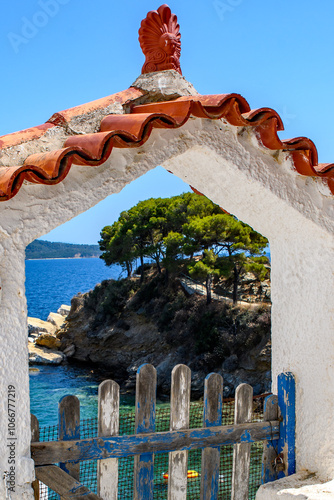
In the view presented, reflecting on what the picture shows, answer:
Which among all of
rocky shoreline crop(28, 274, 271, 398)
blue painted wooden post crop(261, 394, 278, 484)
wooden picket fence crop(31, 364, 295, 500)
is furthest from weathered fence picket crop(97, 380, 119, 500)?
rocky shoreline crop(28, 274, 271, 398)

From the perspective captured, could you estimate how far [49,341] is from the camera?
30.7m

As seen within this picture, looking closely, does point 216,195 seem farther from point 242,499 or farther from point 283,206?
point 242,499

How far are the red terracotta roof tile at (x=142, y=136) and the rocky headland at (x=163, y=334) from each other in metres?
17.8

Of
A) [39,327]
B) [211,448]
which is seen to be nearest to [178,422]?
[211,448]

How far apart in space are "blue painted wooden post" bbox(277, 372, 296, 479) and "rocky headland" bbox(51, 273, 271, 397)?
16939 millimetres

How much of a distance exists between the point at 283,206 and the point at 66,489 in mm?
1702

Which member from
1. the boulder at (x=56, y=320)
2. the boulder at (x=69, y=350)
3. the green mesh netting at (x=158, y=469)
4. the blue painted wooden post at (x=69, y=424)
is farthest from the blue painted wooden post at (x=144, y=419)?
the boulder at (x=56, y=320)

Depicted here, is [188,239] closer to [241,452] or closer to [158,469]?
[158,469]

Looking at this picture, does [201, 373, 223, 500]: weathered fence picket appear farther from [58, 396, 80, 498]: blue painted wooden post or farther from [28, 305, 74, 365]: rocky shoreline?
[28, 305, 74, 365]: rocky shoreline

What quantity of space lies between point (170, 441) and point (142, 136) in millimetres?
1469

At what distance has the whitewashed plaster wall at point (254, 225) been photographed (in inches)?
77.5

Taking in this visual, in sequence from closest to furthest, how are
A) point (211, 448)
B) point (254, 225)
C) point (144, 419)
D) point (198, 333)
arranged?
1. point (144, 419)
2. point (211, 448)
3. point (254, 225)
4. point (198, 333)

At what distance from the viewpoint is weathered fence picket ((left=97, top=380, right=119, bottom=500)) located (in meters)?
2.34

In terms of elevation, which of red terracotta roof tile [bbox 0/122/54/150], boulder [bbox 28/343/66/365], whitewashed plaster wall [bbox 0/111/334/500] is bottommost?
boulder [bbox 28/343/66/365]
